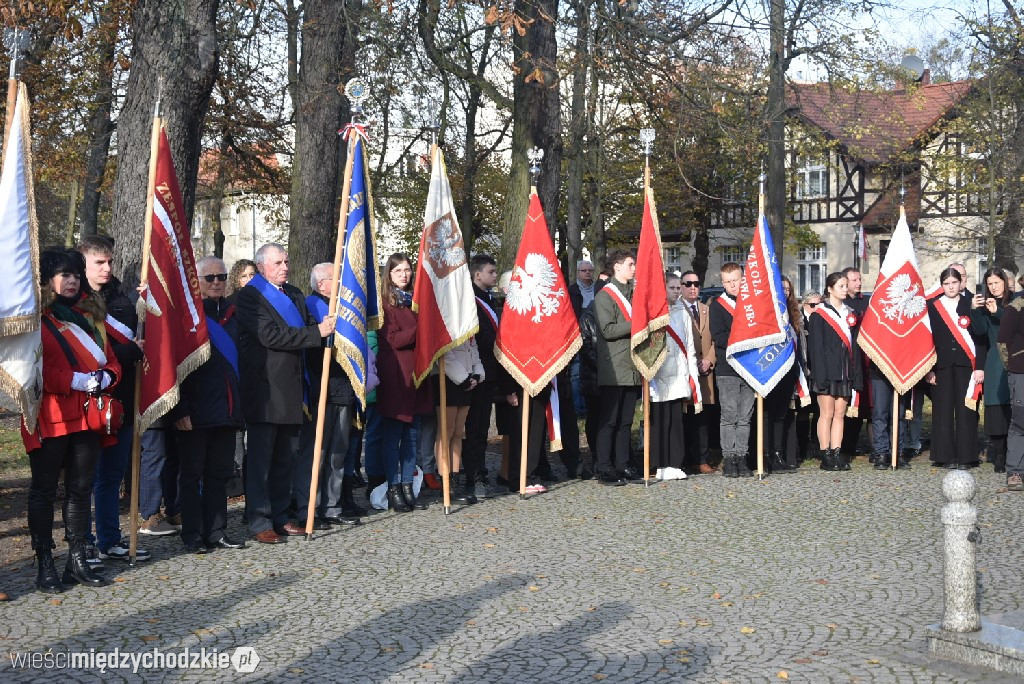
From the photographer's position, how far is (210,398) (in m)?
A: 8.78

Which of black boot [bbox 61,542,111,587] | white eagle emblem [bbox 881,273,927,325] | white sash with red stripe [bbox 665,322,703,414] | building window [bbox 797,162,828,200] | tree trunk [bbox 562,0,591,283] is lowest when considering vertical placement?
black boot [bbox 61,542,111,587]

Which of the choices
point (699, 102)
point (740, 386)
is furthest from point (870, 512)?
point (699, 102)

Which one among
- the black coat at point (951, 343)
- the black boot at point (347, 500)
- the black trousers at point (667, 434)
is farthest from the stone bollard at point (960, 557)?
the black coat at point (951, 343)

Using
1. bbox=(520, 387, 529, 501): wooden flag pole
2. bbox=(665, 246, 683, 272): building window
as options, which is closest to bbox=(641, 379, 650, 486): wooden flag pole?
bbox=(520, 387, 529, 501): wooden flag pole

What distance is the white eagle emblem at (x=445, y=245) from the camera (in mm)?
10625

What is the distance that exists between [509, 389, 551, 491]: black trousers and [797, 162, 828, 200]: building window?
37.8m

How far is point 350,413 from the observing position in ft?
32.3

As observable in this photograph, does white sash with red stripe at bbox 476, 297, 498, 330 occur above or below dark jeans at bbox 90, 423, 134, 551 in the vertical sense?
above

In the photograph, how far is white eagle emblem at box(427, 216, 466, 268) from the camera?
1062cm

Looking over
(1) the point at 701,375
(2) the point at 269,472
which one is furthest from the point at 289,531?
(1) the point at 701,375

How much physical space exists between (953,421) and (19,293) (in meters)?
9.21

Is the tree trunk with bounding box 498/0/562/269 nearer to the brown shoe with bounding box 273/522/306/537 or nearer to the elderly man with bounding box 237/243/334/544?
the elderly man with bounding box 237/243/334/544

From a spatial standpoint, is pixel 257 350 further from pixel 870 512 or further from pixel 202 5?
pixel 870 512

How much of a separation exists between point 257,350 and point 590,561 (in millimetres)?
2776
